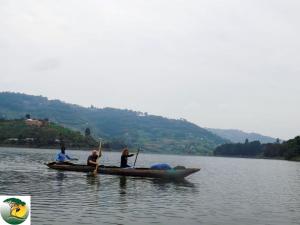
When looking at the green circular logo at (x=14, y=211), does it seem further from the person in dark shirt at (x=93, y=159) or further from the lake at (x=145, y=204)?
the person in dark shirt at (x=93, y=159)

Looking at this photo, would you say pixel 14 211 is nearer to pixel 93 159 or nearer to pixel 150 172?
pixel 150 172

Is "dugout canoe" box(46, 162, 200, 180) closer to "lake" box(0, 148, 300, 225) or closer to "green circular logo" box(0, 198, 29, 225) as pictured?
"lake" box(0, 148, 300, 225)

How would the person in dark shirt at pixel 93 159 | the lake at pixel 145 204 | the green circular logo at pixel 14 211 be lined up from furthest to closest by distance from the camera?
the person in dark shirt at pixel 93 159 → the lake at pixel 145 204 → the green circular logo at pixel 14 211

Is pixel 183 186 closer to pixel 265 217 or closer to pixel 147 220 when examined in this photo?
pixel 265 217

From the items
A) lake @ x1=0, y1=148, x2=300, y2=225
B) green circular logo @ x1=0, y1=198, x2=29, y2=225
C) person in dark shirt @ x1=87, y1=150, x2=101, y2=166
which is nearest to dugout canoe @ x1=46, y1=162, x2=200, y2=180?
person in dark shirt @ x1=87, y1=150, x2=101, y2=166

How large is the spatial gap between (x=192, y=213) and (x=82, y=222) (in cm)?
801

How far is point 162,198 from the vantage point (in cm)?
3628

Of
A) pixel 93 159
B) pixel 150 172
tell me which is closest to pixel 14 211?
pixel 150 172

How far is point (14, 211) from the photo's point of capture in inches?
498

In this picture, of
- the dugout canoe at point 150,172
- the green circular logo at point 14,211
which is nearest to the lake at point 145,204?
the dugout canoe at point 150,172

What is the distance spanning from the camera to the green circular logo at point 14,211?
1251 centimetres

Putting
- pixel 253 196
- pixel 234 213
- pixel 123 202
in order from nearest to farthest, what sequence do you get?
pixel 234 213
pixel 123 202
pixel 253 196

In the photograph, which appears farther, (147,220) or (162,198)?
(162,198)

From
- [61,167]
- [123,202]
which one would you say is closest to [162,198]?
[123,202]
